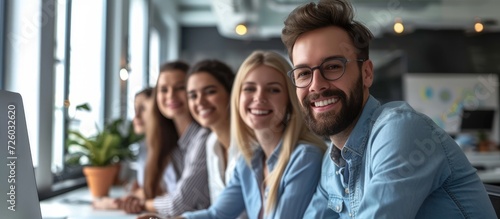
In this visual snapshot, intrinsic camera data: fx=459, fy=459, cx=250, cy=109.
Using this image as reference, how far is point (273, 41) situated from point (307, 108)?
6.82m

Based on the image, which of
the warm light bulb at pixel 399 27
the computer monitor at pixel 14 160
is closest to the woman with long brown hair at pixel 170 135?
the computer monitor at pixel 14 160

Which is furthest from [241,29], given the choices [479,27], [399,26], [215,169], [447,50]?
[447,50]

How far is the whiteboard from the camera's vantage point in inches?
302

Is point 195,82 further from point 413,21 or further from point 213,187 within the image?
point 413,21

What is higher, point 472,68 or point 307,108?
point 472,68

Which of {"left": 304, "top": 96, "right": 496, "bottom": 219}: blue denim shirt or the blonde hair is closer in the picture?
{"left": 304, "top": 96, "right": 496, "bottom": 219}: blue denim shirt

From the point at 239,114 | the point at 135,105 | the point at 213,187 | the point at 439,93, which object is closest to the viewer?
the point at 239,114

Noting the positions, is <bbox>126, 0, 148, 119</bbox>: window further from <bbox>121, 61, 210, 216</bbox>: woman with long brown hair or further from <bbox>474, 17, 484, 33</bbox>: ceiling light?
<bbox>474, 17, 484, 33</bbox>: ceiling light

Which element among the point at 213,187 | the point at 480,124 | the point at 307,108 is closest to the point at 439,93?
the point at 480,124

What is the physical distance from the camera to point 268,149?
178 centimetres

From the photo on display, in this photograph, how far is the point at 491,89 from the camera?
7816 millimetres

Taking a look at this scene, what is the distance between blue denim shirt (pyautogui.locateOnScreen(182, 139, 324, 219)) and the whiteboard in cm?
639

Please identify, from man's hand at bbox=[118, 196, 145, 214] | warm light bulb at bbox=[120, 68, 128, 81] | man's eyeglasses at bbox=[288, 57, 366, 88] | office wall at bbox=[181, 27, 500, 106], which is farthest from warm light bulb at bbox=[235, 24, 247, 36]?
A: man's eyeglasses at bbox=[288, 57, 366, 88]

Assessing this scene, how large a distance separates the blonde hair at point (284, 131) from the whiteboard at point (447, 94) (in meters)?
6.34
